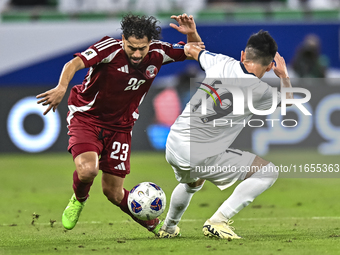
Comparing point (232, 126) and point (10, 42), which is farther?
point (10, 42)

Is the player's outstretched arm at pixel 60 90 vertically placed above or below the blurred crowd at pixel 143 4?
below

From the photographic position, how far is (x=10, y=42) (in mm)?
14953

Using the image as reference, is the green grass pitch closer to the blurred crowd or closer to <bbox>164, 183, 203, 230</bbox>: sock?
<bbox>164, 183, 203, 230</bbox>: sock

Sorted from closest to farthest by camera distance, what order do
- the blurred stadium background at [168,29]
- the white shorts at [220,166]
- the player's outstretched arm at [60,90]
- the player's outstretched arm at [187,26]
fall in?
the player's outstretched arm at [60,90]
the white shorts at [220,166]
the player's outstretched arm at [187,26]
the blurred stadium background at [168,29]

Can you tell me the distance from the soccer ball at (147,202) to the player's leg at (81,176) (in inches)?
17.9

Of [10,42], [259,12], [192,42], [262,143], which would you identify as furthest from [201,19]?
[192,42]

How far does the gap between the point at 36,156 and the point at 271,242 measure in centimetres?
870

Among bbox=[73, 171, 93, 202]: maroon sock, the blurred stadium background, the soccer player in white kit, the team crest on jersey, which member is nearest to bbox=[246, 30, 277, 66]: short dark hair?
the soccer player in white kit

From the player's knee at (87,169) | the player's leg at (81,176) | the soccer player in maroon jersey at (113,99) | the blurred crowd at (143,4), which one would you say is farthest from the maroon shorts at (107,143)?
the blurred crowd at (143,4)

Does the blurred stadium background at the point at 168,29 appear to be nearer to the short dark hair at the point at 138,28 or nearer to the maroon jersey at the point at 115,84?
the maroon jersey at the point at 115,84

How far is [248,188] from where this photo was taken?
16.9 ft

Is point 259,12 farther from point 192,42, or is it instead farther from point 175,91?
point 192,42

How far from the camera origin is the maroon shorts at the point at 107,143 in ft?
18.6

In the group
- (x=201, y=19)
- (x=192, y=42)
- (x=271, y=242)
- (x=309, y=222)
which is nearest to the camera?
(x=271, y=242)
